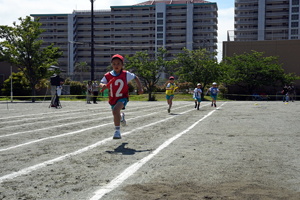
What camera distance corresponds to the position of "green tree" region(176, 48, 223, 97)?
46.7 meters

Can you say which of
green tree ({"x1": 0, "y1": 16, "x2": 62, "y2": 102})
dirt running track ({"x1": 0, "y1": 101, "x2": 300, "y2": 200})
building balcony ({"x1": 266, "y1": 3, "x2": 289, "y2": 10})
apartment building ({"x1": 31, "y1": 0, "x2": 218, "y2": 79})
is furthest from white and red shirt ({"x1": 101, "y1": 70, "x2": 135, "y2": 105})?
building balcony ({"x1": 266, "y1": 3, "x2": 289, "y2": 10})

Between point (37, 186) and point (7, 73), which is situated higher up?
point (7, 73)

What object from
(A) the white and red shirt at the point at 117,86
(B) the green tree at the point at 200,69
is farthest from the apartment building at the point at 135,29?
(A) the white and red shirt at the point at 117,86

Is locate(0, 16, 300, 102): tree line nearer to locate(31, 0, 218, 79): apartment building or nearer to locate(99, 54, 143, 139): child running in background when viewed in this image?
locate(99, 54, 143, 139): child running in background

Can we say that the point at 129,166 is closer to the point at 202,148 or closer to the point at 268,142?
the point at 202,148

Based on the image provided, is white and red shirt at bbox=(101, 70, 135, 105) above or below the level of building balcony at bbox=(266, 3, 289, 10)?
below

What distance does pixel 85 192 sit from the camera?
3.90 metres

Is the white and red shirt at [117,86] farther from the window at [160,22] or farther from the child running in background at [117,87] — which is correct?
the window at [160,22]

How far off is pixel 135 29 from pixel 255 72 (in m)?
70.2

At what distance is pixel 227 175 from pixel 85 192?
1875 mm

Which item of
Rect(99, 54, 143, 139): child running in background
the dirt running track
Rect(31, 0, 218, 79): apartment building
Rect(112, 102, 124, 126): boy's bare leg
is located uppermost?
Rect(31, 0, 218, 79): apartment building

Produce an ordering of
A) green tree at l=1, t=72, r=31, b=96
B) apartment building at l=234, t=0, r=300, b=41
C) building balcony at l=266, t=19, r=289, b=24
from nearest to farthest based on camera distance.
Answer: green tree at l=1, t=72, r=31, b=96 → apartment building at l=234, t=0, r=300, b=41 → building balcony at l=266, t=19, r=289, b=24

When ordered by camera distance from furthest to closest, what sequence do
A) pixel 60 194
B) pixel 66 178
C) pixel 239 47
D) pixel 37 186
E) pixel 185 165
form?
pixel 239 47 → pixel 185 165 → pixel 66 178 → pixel 37 186 → pixel 60 194

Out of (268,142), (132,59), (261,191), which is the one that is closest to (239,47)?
(132,59)
